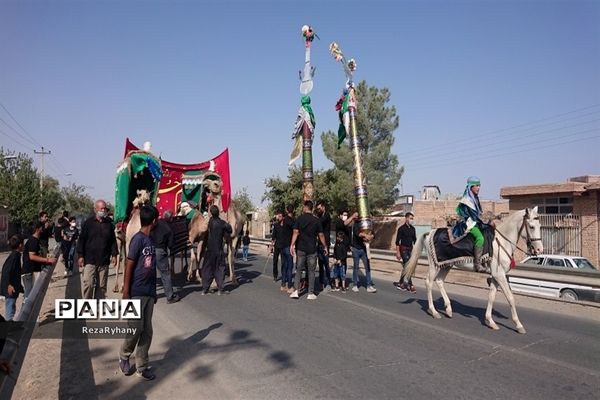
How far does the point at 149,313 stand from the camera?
498 cm

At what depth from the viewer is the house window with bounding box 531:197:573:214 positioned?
2026 centimetres

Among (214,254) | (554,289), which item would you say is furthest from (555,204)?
(214,254)

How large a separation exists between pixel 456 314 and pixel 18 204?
34363mm

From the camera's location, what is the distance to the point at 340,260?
1109 cm

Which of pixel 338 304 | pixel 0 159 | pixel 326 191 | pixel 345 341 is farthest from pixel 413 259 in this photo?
pixel 0 159

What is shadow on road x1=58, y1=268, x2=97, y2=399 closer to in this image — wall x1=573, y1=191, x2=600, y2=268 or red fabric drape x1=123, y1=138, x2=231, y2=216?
red fabric drape x1=123, y1=138, x2=231, y2=216

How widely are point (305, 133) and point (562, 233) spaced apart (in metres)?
12.8

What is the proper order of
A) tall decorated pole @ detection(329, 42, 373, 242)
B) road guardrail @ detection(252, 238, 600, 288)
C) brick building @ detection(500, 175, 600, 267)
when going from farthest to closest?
1. brick building @ detection(500, 175, 600, 267)
2. tall decorated pole @ detection(329, 42, 373, 242)
3. road guardrail @ detection(252, 238, 600, 288)

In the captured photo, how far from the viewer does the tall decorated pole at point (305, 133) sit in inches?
623

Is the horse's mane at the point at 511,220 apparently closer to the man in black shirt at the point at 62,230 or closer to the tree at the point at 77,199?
the man in black shirt at the point at 62,230

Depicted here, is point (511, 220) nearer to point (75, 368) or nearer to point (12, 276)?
point (75, 368)

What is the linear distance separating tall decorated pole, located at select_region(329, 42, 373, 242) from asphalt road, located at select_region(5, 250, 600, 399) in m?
7.25

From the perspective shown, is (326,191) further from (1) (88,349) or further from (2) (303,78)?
(1) (88,349)

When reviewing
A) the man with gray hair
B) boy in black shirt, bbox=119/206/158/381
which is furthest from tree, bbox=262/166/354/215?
boy in black shirt, bbox=119/206/158/381
